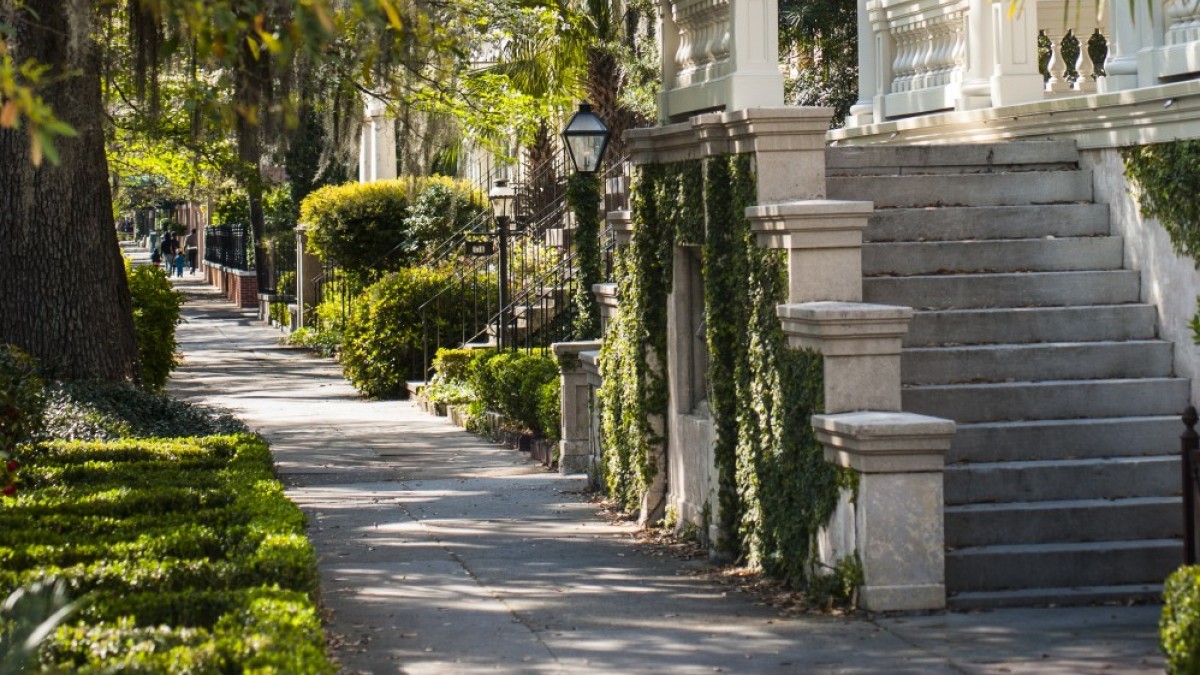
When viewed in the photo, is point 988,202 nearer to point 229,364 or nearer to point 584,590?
point 584,590

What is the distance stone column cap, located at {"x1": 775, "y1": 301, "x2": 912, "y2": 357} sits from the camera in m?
8.42

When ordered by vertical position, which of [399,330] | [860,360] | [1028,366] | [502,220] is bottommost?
[399,330]

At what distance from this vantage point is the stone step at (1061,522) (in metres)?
8.73

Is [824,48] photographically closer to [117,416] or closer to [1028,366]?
[117,416]

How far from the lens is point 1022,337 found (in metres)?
9.95

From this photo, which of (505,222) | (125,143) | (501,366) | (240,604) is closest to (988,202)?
(240,604)

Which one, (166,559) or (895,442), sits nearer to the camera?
(166,559)

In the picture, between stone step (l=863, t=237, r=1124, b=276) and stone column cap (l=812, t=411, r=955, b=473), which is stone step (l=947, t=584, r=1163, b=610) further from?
stone step (l=863, t=237, r=1124, b=276)

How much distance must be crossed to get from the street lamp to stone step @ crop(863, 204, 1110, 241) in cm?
527

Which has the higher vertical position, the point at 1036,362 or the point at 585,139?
the point at 585,139

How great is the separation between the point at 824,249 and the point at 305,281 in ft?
86.8

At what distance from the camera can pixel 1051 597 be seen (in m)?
8.35

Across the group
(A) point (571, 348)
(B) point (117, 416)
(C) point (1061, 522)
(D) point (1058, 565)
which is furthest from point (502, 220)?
(D) point (1058, 565)

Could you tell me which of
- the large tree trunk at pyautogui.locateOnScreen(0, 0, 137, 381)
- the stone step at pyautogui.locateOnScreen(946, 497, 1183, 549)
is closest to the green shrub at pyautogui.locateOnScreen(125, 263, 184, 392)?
the large tree trunk at pyautogui.locateOnScreen(0, 0, 137, 381)
